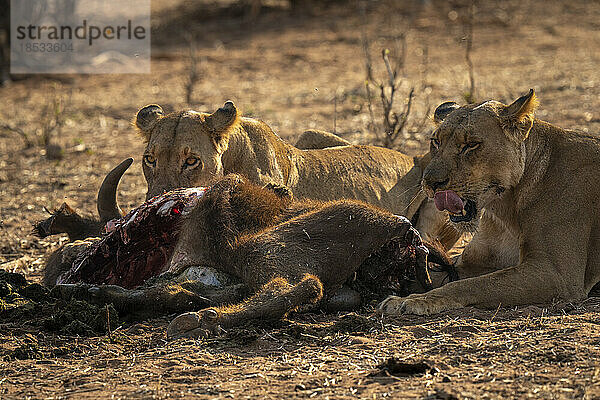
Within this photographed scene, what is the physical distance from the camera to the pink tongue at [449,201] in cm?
494

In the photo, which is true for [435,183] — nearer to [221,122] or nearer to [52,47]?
[221,122]

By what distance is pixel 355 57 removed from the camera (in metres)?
15.6

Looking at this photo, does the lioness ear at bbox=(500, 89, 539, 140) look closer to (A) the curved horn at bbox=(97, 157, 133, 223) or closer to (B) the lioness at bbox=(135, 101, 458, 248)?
(B) the lioness at bbox=(135, 101, 458, 248)

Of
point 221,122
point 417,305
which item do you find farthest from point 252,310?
point 221,122

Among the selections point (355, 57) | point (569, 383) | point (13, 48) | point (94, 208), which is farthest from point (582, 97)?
point (13, 48)

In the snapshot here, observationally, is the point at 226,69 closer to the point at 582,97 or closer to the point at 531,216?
the point at 582,97

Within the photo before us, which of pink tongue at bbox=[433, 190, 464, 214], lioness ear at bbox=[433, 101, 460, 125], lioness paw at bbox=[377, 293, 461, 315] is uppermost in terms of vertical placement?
lioness ear at bbox=[433, 101, 460, 125]

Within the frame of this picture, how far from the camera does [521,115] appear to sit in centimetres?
502

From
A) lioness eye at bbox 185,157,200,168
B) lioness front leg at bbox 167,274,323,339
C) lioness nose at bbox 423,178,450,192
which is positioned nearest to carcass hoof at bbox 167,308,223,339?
lioness front leg at bbox 167,274,323,339

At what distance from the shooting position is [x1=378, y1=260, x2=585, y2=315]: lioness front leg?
15.2 feet

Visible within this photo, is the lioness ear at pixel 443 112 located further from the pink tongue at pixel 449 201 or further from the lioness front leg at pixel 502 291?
the lioness front leg at pixel 502 291

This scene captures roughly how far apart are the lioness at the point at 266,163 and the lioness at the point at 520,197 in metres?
1.20

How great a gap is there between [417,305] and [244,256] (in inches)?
36.6

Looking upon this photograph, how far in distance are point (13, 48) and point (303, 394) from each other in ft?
44.5
